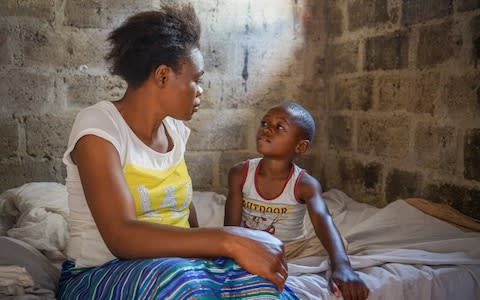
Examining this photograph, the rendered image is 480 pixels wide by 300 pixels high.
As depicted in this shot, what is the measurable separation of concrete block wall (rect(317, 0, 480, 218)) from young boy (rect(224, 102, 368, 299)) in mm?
671

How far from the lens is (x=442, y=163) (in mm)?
2221

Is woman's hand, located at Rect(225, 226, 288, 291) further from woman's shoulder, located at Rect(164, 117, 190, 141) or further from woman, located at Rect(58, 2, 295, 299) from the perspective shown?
woman's shoulder, located at Rect(164, 117, 190, 141)

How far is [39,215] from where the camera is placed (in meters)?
2.01

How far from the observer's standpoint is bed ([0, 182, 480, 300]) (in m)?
1.49

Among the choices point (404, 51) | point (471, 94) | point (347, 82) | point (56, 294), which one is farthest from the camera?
point (347, 82)

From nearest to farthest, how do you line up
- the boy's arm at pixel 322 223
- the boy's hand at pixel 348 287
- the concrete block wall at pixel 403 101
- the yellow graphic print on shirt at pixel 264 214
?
the boy's hand at pixel 348 287 → the boy's arm at pixel 322 223 → the yellow graphic print on shirt at pixel 264 214 → the concrete block wall at pixel 403 101

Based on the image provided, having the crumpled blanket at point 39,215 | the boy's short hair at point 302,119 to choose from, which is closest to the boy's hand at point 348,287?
the boy's short hair at point 302,119

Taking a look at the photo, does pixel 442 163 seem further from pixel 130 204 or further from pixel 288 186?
pixel 130 204

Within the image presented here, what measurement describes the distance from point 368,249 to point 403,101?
910mm

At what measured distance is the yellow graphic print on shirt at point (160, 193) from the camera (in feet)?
4.59

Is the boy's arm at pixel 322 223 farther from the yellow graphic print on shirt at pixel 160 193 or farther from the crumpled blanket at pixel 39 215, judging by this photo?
the crumpled blanket at pixel 39 215

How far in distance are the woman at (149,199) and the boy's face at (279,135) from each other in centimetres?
34

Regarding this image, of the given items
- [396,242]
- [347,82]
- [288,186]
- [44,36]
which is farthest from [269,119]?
[44,36]

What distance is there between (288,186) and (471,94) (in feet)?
2.86
